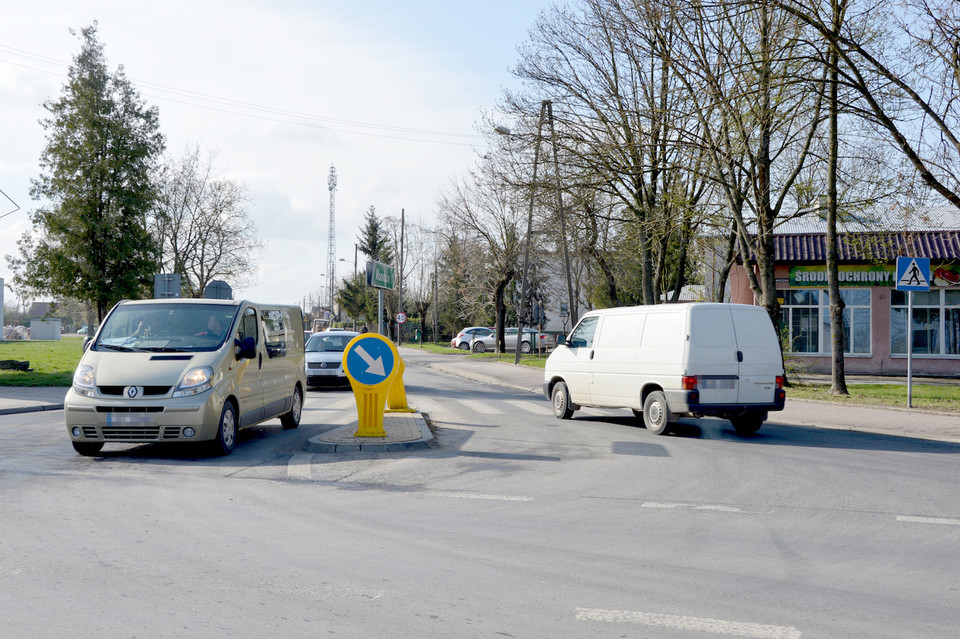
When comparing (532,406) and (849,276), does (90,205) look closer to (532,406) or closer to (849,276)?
(532,406)

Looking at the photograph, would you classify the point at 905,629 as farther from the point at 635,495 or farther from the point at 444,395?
the point at 444,395

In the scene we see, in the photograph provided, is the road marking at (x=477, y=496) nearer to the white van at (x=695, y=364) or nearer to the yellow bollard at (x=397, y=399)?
the white van at (x=695, y=364)

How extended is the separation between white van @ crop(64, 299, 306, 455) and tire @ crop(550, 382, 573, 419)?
540 cm

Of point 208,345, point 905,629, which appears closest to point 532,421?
point 208,345

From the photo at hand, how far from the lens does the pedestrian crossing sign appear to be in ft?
51.9

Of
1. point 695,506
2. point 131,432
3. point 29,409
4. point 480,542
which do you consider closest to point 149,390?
point 131,432

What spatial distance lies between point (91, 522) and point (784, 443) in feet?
29.6

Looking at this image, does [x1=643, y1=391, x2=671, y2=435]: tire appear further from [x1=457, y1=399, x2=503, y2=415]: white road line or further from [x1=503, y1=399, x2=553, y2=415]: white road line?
[x1=457, y1=399, x2=503, y2=415]: white road line

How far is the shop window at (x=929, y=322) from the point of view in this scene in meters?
28.7

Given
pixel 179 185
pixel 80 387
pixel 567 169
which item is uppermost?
pixel 179 185

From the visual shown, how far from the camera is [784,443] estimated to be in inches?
466

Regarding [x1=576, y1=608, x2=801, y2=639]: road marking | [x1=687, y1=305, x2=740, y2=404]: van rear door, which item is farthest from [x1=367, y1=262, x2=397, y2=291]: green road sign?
[x1=576, y1=608, x2=801, y2=639]: road marking

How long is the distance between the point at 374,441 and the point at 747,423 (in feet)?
19.6

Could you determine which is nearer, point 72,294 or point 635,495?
point 635,495
